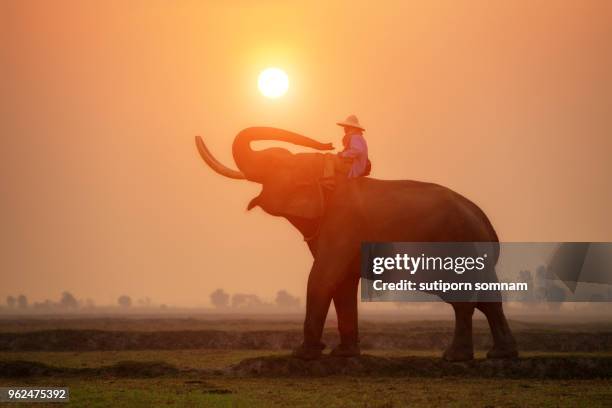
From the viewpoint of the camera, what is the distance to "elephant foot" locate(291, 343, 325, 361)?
15844mm

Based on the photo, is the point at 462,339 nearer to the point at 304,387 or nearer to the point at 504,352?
the point at 504,352

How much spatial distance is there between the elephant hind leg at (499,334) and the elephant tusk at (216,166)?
15.3 ft

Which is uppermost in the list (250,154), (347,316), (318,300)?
(250,154)

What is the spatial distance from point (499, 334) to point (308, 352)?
3205 millimetres

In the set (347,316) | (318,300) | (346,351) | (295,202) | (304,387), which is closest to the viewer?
(304,387)

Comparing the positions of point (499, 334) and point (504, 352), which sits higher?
point (499, 334)

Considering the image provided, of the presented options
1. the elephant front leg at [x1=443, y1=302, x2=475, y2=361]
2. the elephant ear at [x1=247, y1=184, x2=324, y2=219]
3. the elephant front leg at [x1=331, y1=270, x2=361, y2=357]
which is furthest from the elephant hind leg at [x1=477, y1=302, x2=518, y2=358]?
the elephant ear at [x1=247, y1=184, x2=324, y2=219]

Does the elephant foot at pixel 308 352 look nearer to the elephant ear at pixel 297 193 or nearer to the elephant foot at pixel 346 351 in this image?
the elephant foot at pixel 346 351

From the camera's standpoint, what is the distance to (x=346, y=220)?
52.9 ft

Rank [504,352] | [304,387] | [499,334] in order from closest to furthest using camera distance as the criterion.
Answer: [304,387], [504,352], [499,334]

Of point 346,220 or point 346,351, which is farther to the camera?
point 346,351

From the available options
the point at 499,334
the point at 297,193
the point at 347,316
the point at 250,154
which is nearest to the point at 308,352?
the point at 347,316

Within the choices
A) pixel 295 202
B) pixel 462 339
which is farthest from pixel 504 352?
pixel 295 202

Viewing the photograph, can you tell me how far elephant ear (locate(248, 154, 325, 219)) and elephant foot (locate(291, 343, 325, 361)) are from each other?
2.14 metres
